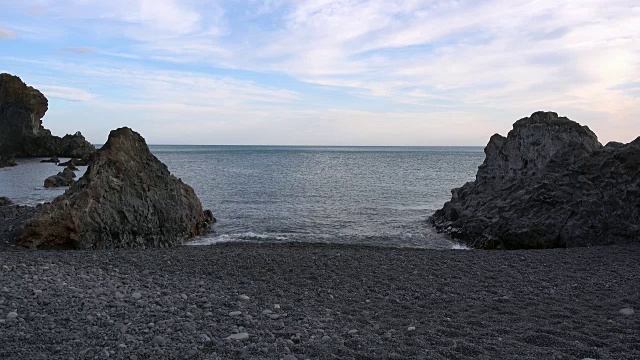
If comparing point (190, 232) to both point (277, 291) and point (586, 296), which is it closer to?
point (277, 291)

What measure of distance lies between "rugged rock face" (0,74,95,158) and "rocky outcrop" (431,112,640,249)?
7043cm

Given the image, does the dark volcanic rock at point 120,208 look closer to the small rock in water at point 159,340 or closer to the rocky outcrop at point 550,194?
the small rock in water at point 159,340

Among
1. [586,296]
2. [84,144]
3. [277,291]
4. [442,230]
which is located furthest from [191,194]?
[84,144]

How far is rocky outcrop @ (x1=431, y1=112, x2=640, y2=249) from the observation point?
50.9 feet

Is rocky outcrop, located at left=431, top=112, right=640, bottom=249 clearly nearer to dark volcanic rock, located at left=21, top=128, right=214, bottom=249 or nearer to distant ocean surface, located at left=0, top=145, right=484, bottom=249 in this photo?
distant ocean surface, located at left=0, top=145, right=484, bottom=249

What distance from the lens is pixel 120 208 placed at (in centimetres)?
1656

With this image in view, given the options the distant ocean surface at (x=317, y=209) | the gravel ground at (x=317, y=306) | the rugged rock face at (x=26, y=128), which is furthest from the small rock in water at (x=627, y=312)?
the rugged rock face at (x=26, y=128)

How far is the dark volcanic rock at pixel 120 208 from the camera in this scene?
1505cm

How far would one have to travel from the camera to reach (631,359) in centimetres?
618

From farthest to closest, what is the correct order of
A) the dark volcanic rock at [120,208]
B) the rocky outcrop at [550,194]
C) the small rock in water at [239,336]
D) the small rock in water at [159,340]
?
the rocky outcrop at [550,194] → the dark volcanic rock at [120,208] → the small rock in water at [239,336] → the small rock in water at [159,340]

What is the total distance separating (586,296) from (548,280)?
126 cm

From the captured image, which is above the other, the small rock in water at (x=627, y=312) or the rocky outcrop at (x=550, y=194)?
the rocky outcrop at (x=550, y=194)

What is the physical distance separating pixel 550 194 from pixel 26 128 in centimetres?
8540

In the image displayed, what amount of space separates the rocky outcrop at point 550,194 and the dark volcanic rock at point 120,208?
36.5 ft
